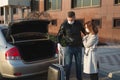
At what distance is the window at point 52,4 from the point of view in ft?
96.9

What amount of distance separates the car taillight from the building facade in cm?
1487

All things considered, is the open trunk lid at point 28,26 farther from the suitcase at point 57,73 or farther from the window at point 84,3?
the window at point 84,3

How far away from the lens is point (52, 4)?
30.9 meters

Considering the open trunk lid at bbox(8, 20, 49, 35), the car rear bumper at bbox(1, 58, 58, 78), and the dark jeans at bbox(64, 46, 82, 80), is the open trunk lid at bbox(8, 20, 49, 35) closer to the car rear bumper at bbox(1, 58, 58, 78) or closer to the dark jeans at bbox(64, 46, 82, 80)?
the car rear bumper at bbox(1, 58, 58, 78)

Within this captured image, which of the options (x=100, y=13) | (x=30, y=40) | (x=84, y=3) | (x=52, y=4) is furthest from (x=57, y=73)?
(x=52, y=4)

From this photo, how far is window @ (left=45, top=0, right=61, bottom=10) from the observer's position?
2955cm

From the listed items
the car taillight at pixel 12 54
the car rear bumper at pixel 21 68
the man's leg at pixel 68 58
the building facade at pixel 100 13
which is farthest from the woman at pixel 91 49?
the building facade at pixel 100 13

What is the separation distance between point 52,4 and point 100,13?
8335mm

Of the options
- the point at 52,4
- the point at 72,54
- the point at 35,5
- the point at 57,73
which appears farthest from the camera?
the point at 35,5

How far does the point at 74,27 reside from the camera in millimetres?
7715

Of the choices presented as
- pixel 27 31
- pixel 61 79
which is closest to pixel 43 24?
pixel 27 31

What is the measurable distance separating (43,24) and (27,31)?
482 millimetres

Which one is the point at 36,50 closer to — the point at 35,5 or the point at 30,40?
the point at 30,40

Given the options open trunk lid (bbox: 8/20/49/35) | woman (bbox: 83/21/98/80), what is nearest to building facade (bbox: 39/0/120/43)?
open trunk lid (bbox: 8/20/49/35)
